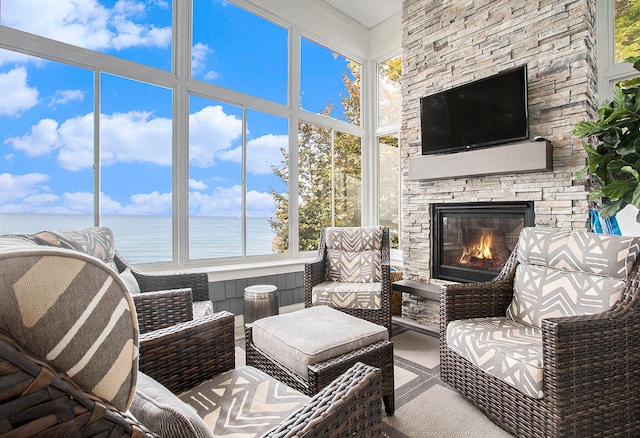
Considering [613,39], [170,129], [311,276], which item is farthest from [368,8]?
[311,276]

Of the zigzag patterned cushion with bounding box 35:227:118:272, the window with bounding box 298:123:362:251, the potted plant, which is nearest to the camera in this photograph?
the zigzag patterned cushion with bounding box 35:227:118:272

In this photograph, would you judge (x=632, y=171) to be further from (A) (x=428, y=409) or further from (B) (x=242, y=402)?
(B) (x=242, y=402)

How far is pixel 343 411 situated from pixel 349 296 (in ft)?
6.96

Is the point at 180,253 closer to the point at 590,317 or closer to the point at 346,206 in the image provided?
the point at 346,206

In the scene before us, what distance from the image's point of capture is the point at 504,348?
5.43ft

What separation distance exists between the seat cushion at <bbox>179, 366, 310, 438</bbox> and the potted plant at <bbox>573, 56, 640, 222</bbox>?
2.41m

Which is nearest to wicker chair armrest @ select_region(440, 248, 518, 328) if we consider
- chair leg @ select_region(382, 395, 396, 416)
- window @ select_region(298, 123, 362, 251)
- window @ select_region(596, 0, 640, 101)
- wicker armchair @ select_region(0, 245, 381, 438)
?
chair leg @ select_region(382, 395, 396, 416)

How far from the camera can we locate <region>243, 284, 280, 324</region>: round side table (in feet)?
9.59

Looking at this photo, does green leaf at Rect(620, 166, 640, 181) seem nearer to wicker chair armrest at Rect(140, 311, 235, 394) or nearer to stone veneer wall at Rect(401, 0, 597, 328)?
stone veneer wall at Rect(401, 0, 597, 328)

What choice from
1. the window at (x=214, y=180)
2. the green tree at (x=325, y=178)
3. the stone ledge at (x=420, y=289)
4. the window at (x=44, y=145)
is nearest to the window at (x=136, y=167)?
the window at (x=44, y=145)

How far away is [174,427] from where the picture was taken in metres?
0.60

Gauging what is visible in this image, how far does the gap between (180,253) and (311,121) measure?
2314 mm

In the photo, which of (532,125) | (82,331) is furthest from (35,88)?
(532,125)

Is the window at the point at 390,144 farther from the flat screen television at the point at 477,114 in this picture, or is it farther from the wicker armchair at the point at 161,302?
the wicker armchair at the point at 161,302
